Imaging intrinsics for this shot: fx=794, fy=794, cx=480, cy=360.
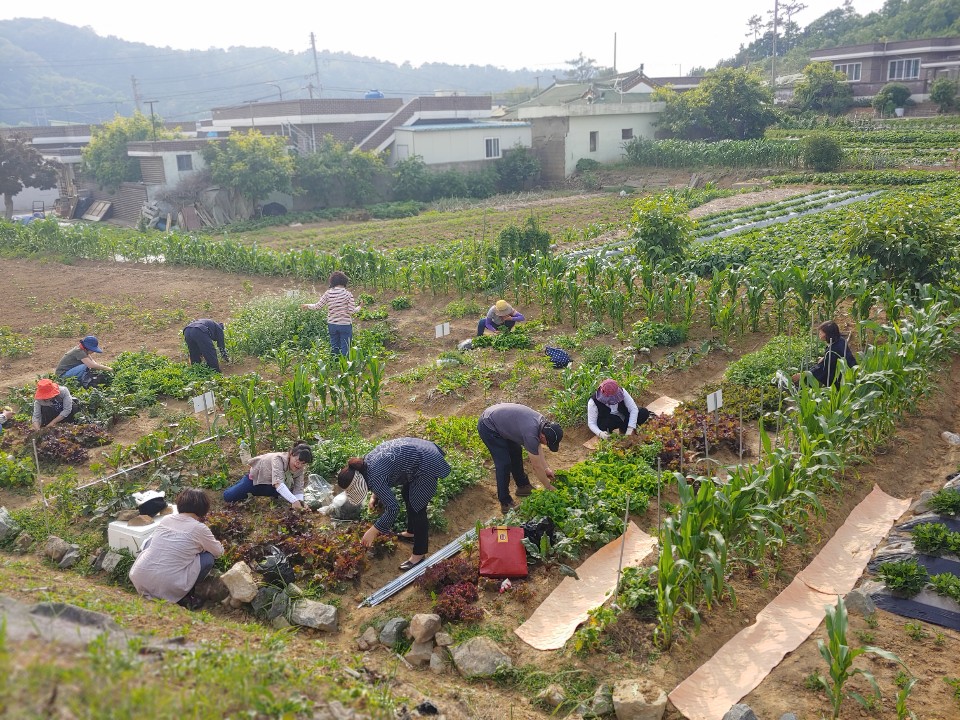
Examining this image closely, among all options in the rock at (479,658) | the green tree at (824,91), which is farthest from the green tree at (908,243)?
the green tree at (824,91)

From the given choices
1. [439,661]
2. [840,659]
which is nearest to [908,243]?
[840,659]

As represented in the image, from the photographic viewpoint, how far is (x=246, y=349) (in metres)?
11.9

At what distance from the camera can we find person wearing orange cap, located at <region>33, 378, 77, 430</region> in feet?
29.3

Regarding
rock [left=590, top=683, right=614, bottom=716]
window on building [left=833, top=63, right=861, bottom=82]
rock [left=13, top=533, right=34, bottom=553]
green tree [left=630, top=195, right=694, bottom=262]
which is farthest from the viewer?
window on building [left=833, top=63, right=861, bottom=82]

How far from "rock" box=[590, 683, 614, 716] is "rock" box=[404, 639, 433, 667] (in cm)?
116

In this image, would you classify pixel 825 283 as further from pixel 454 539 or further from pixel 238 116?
pixel 238 116

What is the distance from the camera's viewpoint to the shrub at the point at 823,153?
100 ft

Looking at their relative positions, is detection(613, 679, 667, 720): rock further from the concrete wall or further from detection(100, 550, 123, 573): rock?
the concrete wall

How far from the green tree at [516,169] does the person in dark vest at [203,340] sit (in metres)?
25.9

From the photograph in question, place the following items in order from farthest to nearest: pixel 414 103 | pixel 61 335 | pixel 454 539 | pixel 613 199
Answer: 1. pixel 414 103
2. pixel 613 199
3. pixel 61 335
4. pixel 454 539

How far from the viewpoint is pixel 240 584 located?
5.92 metres

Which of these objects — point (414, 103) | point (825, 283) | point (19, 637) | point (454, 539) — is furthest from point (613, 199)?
point (19, 637)

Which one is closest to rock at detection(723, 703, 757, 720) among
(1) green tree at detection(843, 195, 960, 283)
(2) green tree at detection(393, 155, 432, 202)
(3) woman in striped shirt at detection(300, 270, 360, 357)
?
(3) woman in striped shirt at detection(300, 270, 360, 357)

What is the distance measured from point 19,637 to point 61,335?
11.4 meters
